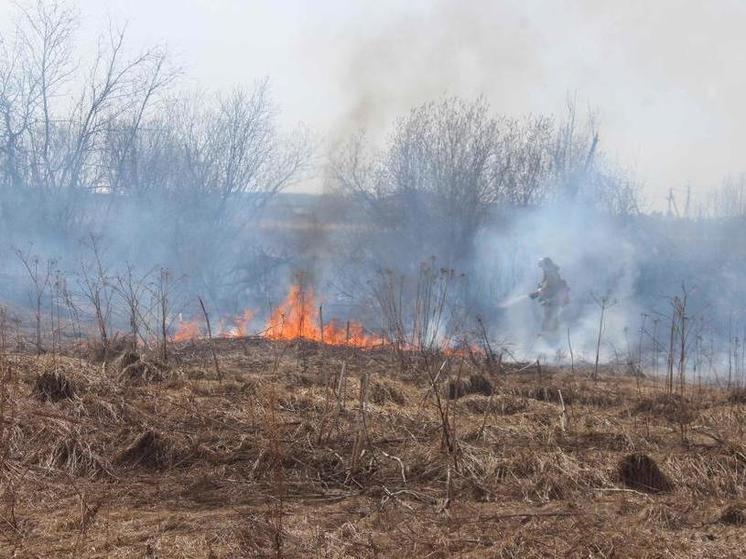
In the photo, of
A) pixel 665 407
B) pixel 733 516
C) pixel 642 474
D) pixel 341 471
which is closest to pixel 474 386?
pixel 665 407

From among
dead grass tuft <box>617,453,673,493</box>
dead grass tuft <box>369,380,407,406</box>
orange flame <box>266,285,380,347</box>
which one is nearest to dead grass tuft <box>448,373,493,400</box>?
dead grass tuft <box>369,380,407,406</box>

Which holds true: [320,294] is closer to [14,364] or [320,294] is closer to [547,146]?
[547,146]

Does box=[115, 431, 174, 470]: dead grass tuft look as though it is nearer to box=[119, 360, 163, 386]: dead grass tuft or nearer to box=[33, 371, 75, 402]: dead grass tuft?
box=[33, 371, 75, 402]: dead grass tuft

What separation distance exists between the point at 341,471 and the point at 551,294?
1511 cm

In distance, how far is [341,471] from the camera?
237 inches

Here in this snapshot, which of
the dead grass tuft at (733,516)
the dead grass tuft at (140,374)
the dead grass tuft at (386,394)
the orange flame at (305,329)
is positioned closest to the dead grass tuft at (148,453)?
the dead grass tuft at (140,374)

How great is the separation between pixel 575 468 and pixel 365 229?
22.6 metres

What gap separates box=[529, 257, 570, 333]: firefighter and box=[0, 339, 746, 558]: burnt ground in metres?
11.2

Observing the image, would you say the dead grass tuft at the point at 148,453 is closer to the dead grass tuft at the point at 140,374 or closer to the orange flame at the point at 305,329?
the dead grass tuft at the point at 140,374

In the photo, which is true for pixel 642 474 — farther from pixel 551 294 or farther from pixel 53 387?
pixel 551 294

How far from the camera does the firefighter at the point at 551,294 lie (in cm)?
2022

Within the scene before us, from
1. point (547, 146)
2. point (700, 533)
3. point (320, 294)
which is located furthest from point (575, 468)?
point (547, 146)

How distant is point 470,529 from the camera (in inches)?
197

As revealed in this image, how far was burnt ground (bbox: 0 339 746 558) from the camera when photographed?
4.75 meters
